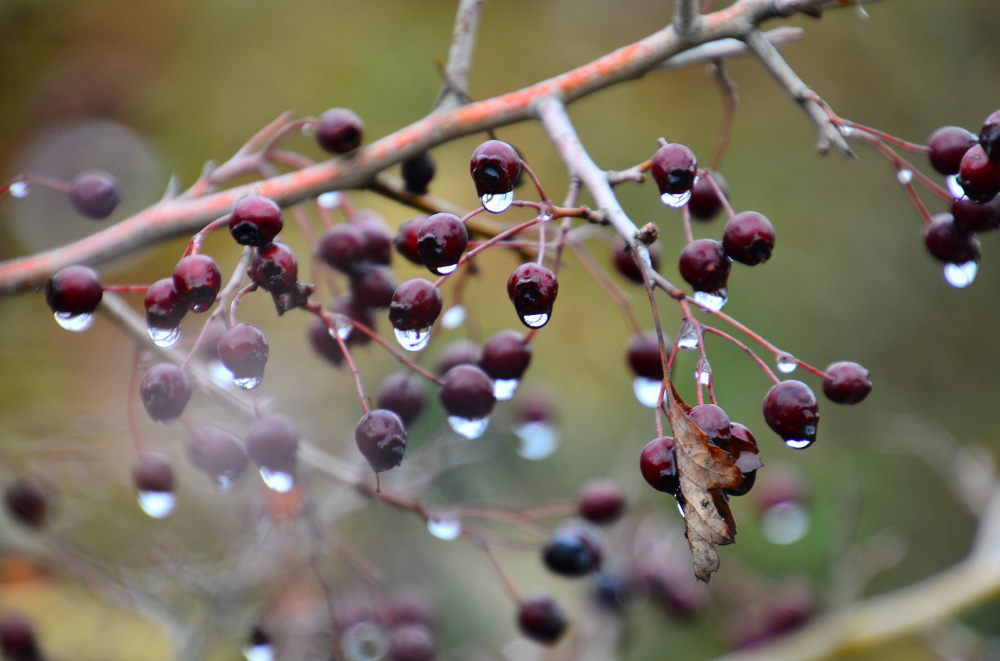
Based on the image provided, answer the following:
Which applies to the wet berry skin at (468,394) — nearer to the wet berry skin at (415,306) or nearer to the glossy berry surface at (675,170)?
the wet berry skin at (415,306)

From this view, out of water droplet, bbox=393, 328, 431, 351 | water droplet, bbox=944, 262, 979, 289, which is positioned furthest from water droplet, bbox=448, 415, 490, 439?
water droplet, bbox=944, 262, 979, 289

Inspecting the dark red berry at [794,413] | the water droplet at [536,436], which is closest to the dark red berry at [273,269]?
the dark red berry at [794,413]

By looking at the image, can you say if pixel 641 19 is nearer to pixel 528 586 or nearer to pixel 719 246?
pixel 528 586

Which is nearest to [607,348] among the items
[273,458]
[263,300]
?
[263,300]

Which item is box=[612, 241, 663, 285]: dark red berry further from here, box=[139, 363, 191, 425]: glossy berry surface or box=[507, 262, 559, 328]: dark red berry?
box=[139, 363, 191, 425]: glossy berry surface

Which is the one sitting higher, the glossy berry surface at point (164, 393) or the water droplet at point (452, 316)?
the glossy berry surface at point (164, 393)

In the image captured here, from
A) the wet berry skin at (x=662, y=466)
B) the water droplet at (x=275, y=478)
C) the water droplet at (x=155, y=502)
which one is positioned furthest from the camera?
the water droplet at (x=155, y=502)

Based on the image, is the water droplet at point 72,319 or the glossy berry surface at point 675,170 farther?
the water droplet at point 72,319
